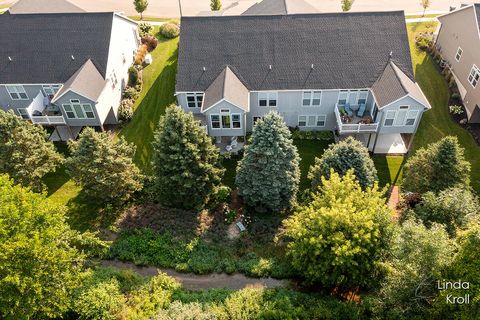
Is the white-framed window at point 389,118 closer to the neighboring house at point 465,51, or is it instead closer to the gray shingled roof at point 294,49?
the gray shingled roof at point 294,49

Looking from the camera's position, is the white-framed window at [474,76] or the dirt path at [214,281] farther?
the white-framed window at [474,76]

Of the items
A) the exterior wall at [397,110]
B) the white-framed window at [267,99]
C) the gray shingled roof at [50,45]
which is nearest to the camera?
the exterior wall at [397,110]

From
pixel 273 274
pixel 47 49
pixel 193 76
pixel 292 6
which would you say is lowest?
pixel 273 274

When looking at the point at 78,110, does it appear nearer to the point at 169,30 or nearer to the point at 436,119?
the point at 169,30

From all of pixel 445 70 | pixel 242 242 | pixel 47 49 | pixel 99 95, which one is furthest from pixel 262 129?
pixel 445 70

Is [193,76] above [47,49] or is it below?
below

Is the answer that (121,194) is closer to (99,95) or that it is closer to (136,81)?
(99,95)

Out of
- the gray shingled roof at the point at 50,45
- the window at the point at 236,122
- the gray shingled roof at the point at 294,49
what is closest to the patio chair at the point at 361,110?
the gray shingled roof at the point at 294,49
